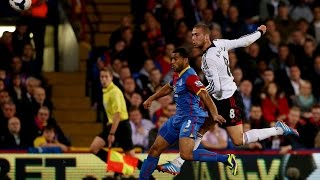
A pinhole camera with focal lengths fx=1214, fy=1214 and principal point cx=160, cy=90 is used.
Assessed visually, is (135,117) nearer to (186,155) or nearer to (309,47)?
(309,47)

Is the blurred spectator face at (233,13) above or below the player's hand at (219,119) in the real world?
above

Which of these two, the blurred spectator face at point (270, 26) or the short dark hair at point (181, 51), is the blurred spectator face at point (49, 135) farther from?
the blurred spectator face at point (270, 26)

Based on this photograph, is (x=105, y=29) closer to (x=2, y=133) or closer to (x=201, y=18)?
(x=201, y=18)

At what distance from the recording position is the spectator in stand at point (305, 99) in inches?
811

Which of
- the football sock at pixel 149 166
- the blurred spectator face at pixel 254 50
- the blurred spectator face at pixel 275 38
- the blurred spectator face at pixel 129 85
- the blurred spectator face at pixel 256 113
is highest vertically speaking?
the blurred spectator face at pixel 275 38

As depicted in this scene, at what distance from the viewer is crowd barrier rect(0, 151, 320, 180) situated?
59.1 ft

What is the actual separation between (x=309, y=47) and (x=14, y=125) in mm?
5549

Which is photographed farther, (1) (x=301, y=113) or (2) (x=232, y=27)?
(2) (x=232, y=27)

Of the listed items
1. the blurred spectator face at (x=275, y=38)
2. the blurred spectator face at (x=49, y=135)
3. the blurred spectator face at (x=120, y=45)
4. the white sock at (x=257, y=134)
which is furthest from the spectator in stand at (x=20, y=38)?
the white sock at (x=257, y=134)

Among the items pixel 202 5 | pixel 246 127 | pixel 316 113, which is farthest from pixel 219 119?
pixel 202 5

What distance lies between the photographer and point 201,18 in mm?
22375

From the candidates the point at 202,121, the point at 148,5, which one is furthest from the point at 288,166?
the point at 148,5

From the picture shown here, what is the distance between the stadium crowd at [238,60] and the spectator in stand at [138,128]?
0.05 ft

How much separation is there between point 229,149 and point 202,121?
3143 mm
